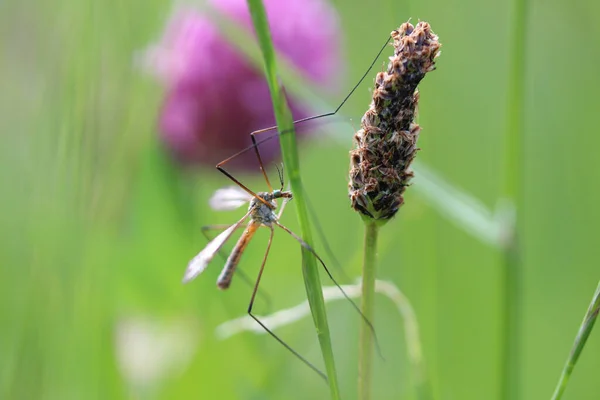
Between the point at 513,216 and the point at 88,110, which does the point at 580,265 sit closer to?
the point at 513,216

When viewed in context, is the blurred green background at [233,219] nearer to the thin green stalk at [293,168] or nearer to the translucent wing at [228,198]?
the translucent wing at [228,198]

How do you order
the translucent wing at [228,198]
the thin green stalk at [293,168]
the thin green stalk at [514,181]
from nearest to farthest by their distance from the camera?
1. the thin green stalk at [293,168]
2. the thin green stalk at [514,181]
3. the translucent wing at [228,198]

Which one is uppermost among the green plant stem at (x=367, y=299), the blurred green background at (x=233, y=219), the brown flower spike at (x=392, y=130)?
the brown flower spike at (x=392, y=130)

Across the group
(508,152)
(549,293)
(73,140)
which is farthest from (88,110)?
(549,293)

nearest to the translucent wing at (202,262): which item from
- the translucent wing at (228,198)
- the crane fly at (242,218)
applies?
the crane fly at (242,218)

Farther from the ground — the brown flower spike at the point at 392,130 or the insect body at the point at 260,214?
the brown flower spike at the point at 392,130

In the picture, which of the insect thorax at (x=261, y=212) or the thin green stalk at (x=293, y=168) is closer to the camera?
the thin green stalk at (x=293, y=168)
